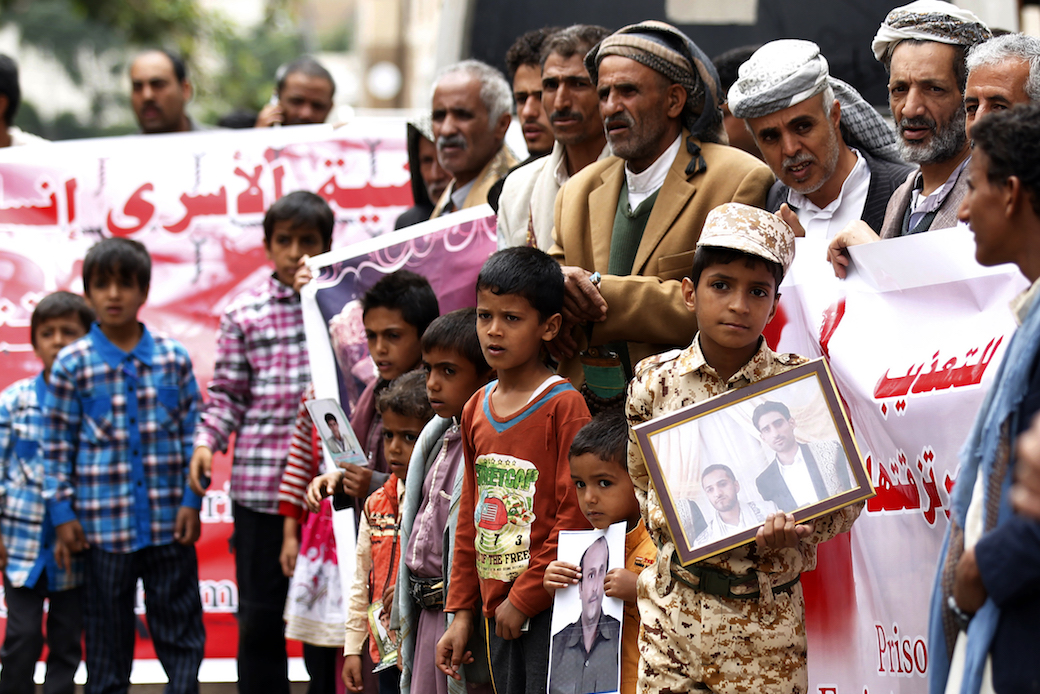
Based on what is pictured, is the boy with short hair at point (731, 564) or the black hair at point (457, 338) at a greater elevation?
the black hair at point (457, 338)

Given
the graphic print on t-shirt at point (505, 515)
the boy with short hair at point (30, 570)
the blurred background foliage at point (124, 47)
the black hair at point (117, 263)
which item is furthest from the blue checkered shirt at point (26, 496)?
the blurred background foliage at point (124, 47)

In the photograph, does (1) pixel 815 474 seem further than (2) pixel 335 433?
No

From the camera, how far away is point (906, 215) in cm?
354

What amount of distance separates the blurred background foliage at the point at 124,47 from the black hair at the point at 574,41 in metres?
19.6

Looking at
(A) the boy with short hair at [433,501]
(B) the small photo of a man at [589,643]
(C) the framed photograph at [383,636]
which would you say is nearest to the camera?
(B) the small photo of a man at [589,643]

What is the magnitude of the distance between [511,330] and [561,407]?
26 cm

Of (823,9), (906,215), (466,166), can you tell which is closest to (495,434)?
(906,215)

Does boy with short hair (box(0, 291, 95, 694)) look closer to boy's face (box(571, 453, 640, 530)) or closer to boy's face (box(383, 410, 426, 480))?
boy's face (box(383, 410, 426, 480))

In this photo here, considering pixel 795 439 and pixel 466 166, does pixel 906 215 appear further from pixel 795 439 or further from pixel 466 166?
pixel 466 166

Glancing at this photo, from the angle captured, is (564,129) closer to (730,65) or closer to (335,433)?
(730,65)

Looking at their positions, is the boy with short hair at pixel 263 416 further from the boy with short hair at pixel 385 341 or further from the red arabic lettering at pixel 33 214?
the red arabic lettering at pixel 33 214

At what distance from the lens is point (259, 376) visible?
5.60 m

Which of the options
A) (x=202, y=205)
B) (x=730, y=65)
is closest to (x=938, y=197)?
(x=730, y=65)

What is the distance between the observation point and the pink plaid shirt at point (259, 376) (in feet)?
18.1
